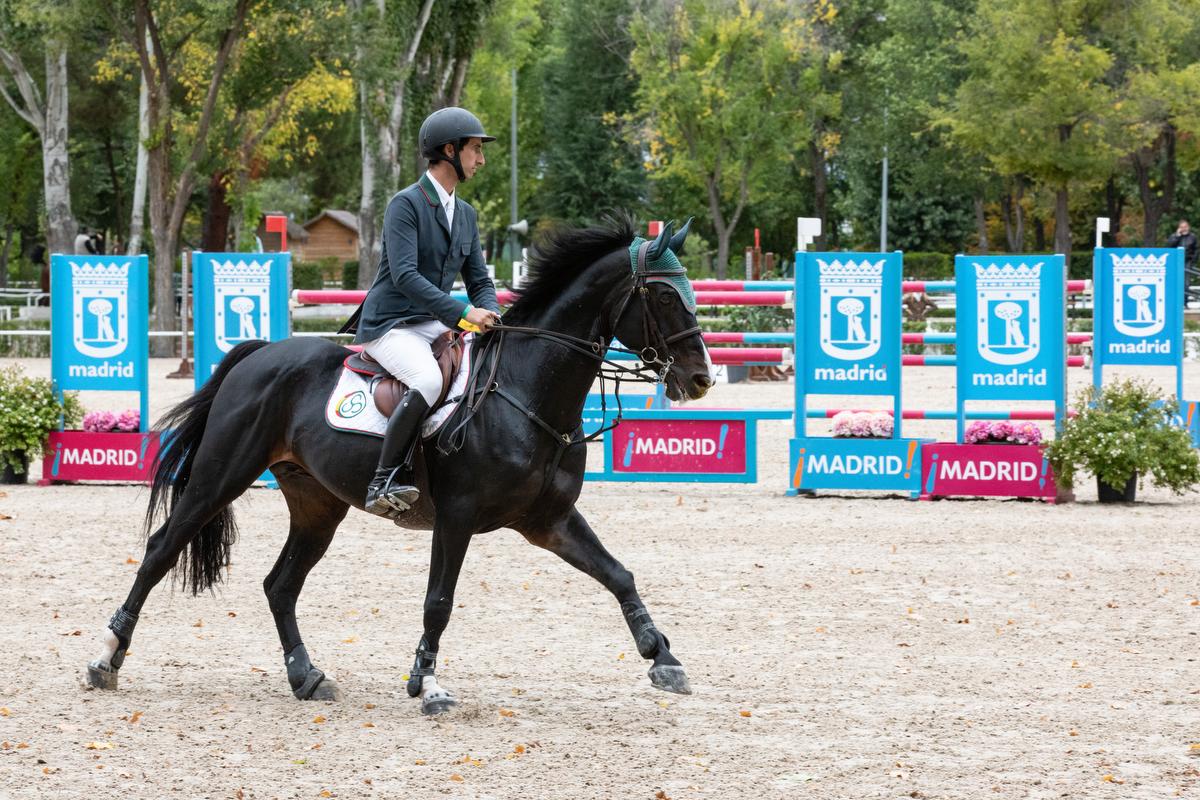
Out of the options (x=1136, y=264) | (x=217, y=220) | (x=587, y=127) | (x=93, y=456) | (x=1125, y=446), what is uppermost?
(x=587, y=127)

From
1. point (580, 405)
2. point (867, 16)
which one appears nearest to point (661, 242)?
point (580, 405)

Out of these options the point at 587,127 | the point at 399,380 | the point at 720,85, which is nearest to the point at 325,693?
the point at 399,380

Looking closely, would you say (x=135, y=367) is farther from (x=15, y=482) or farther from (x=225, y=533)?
(x=225, y=533)

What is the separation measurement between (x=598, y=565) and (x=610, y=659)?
97cm

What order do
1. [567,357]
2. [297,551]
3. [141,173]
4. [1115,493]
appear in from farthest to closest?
[141,173] → [1115,493] → [297,551] → [567,357]

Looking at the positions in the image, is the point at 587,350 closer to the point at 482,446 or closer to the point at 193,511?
the point at 482,446

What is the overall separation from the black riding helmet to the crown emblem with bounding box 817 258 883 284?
6922 mm

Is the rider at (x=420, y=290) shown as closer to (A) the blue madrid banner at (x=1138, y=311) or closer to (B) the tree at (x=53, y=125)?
(A) the blue madrid banner at (x=1138, y=311)

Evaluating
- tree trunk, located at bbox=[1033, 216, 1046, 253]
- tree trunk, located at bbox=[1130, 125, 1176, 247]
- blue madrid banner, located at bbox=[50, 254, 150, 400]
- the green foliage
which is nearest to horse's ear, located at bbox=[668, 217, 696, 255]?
blue madrid banner, located at bbox=[50, 254, 150, 400]

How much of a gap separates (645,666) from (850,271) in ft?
21.5

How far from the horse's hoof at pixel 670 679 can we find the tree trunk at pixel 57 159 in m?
29.9

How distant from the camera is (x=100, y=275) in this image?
1377cm

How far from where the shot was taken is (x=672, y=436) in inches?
528

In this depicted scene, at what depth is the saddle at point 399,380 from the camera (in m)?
6.41
